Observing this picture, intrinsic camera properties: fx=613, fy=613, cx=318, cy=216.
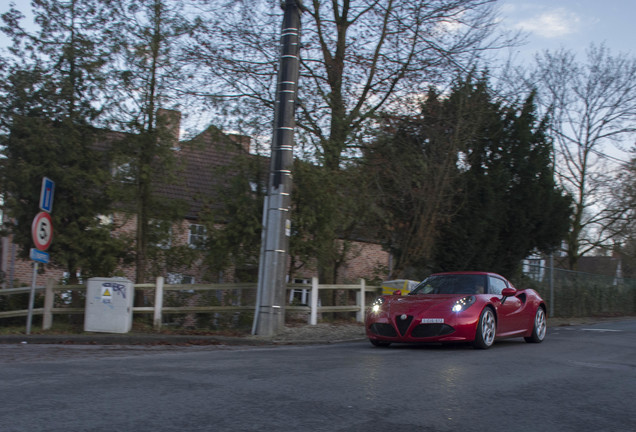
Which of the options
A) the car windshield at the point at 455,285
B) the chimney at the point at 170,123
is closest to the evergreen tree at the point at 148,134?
the chimney at the point at 170,123

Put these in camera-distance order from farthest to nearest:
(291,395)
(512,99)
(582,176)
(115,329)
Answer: (582,176) < (512,99) < (115,329) < (291,395)

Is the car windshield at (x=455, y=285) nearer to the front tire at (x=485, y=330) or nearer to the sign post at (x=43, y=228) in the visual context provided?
the front tire at (x=485, y=330)

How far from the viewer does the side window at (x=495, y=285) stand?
34.8 feet

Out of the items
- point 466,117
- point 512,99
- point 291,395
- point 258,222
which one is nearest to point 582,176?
point 512,99

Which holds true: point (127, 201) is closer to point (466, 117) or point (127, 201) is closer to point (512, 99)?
point (466, 117)

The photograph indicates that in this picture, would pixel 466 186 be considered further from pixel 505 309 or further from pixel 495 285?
pixel 505 309

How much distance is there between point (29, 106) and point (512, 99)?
46.7ft

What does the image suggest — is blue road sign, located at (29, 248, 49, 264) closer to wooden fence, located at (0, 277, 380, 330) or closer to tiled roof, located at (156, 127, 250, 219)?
wooden fence, located at (0, 277, 380, 330)

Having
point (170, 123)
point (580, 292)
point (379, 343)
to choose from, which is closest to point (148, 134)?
point (170, 123)

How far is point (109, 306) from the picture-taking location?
511 inches

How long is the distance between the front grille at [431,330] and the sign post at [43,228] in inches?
318

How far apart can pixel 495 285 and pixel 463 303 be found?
1.47 meters

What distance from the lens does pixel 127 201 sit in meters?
14.6

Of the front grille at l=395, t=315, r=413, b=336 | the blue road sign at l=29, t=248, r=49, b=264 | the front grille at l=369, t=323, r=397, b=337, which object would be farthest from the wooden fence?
the front grille at l=395, t=315, r=413, b=336
